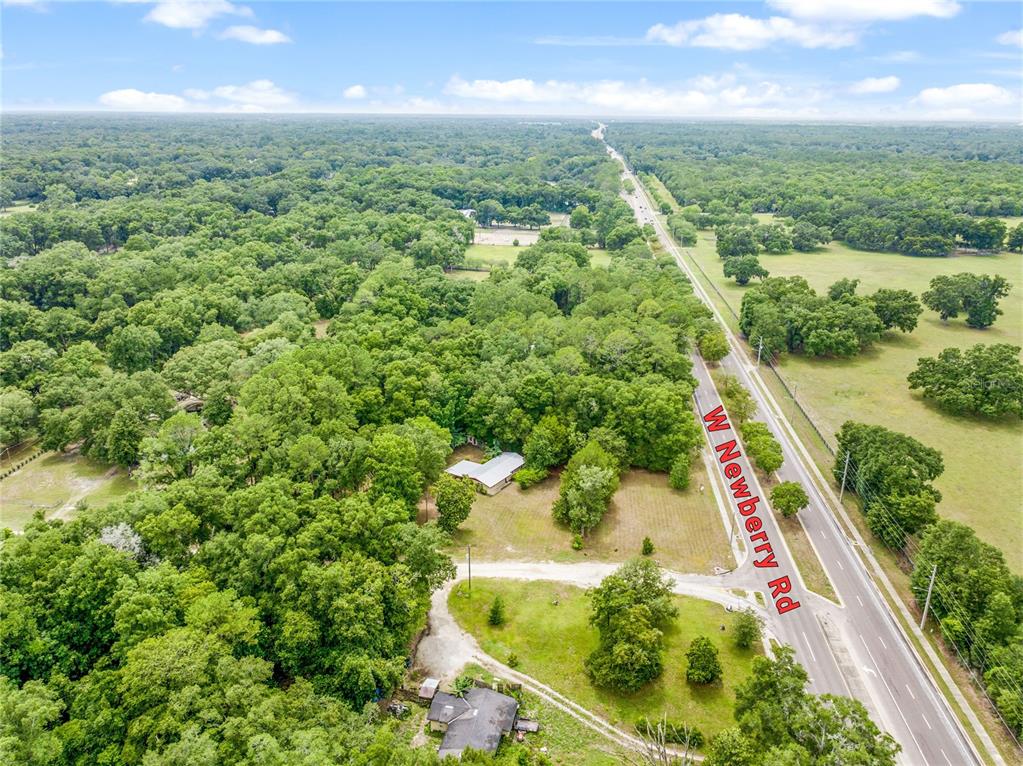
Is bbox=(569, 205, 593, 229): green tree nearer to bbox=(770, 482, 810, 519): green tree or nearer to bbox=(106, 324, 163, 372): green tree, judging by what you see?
bbox=(106, 324, 163, 372): green tree

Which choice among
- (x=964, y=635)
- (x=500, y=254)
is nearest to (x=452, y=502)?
(x=964, y=635)

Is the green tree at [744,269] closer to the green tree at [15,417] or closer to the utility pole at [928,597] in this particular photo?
the utility pole at [928,597]

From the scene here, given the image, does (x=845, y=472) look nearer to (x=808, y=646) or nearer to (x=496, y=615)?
(x=808, y=646)

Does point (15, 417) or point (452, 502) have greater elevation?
point (15, 417)

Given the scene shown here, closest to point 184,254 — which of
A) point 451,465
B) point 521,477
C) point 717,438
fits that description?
point 451,465

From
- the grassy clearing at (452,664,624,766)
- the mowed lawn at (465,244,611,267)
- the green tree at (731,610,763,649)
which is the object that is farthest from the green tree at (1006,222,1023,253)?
the grassy clearing at (452,664,624,766)

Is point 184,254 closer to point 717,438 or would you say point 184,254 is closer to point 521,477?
point 521,477

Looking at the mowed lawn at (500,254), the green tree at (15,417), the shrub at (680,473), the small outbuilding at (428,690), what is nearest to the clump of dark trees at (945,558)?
the shrub at (680,473)
